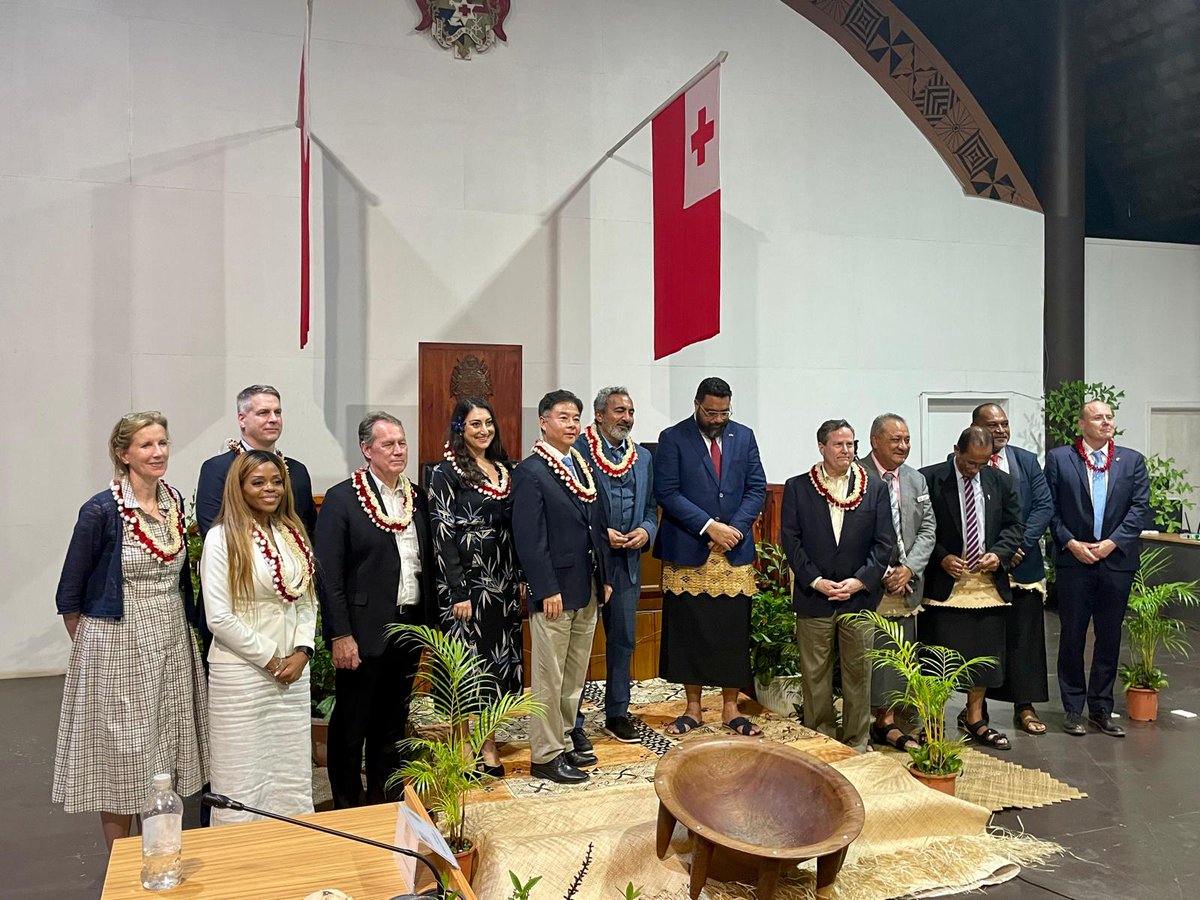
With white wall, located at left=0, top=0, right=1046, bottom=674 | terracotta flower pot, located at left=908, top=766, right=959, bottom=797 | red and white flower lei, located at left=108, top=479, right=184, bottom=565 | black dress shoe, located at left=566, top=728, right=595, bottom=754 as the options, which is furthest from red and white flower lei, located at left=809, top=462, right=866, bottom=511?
white wall, located at left=0, top=0, right=1046, bottom=674

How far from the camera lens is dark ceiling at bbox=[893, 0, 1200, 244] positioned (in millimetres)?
7914

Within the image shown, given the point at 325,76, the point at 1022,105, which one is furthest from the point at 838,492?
the point at 1022,105

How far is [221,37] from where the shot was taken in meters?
6.13

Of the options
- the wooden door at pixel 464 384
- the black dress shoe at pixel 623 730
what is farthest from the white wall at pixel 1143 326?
the black dress shoe at pixel 623 730

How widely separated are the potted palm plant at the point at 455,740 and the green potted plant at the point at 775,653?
147cm

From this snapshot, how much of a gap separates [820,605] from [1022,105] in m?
6.53

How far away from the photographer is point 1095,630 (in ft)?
15.4

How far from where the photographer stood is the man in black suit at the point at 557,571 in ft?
11.9

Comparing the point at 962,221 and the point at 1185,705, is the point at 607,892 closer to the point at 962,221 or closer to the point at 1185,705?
the point at 1185,705

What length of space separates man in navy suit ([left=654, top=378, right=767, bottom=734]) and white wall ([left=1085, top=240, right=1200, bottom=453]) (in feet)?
18.2

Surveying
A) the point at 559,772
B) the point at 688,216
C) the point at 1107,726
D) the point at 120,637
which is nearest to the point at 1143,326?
the point at 1107,726

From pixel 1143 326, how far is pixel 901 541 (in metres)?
5.67

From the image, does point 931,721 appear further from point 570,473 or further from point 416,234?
point 416,234

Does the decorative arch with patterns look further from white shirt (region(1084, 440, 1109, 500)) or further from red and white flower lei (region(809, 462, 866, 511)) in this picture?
red and white flower lei (region(809, 462, 866, 511))
